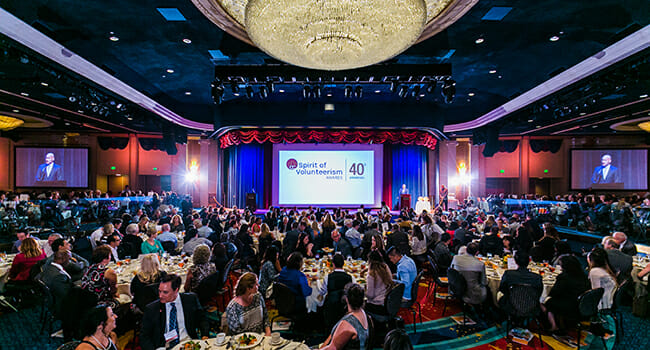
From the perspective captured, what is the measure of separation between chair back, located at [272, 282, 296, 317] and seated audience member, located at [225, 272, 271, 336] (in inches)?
34.1

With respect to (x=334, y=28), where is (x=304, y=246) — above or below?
below

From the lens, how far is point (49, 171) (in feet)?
61.2

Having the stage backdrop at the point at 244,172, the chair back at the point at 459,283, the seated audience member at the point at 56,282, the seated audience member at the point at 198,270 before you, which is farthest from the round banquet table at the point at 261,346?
the stage backdrop at the point at 244,172

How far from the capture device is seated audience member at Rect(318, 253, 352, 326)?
3.82 metres

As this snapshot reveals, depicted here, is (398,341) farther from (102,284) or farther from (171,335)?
(102,284)

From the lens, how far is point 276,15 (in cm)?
348

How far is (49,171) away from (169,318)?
20883 millimetres

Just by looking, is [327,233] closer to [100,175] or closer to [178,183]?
[178,183]

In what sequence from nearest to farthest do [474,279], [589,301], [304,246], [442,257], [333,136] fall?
[589,301] < [474,279] < [442,257] < [304,246] < [333,136]

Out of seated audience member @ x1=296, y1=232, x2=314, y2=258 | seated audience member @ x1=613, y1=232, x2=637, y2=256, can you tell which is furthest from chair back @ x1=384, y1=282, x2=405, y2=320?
seated audience member @ x1=613, y1=232, x2=637, y2=256

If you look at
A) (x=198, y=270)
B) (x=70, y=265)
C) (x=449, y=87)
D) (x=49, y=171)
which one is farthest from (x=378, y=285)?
(x=49, y=171)

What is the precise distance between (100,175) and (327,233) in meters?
17.1

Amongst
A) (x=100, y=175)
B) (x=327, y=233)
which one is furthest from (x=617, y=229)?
(x=100, y=175)

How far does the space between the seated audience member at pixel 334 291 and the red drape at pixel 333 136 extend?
11.0 m
